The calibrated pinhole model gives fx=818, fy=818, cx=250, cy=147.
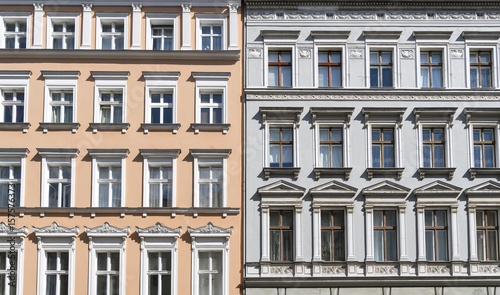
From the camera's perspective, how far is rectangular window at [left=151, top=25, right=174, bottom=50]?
105 ft

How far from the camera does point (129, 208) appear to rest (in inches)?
1195

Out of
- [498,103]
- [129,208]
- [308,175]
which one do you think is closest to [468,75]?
[498,103]

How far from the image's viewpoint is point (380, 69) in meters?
31.9

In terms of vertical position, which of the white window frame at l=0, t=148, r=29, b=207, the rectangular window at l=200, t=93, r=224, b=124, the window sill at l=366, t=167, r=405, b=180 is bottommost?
the window sill at l=366, t=167, r=405, b=180

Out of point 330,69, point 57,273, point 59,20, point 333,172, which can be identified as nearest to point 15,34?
point 59,20

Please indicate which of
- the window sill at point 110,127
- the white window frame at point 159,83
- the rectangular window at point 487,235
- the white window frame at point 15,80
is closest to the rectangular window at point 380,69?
the rectangular window at point 487,235

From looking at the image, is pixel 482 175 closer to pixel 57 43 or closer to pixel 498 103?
pixel 498 103

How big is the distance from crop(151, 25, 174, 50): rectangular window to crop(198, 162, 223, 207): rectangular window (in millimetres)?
4981

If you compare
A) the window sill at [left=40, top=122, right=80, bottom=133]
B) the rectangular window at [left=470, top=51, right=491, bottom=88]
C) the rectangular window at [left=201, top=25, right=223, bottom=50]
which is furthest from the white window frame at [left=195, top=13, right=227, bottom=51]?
the rectangular window at [left=470, top=51, right=491, bottom=88]

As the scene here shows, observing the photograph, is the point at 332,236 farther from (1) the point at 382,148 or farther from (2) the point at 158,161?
(2) the point at 158,161

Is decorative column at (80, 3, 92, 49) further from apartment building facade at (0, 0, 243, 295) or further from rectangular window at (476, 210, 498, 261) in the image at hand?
rectangular window at (476, 210, 498, 261)

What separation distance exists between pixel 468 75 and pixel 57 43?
16.1m

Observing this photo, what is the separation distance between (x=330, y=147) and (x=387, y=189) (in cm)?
269

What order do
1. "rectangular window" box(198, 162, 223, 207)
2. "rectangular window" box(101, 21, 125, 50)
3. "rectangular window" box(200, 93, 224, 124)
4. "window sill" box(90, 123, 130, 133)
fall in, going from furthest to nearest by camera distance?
"rectangular window" box(101, 21, 125, 50), "rectangular window" box(200, 93, 224, 124), "window sill" box(90, 123, 130, 133), "rectangular window" box(198, 162, 223, 207)
